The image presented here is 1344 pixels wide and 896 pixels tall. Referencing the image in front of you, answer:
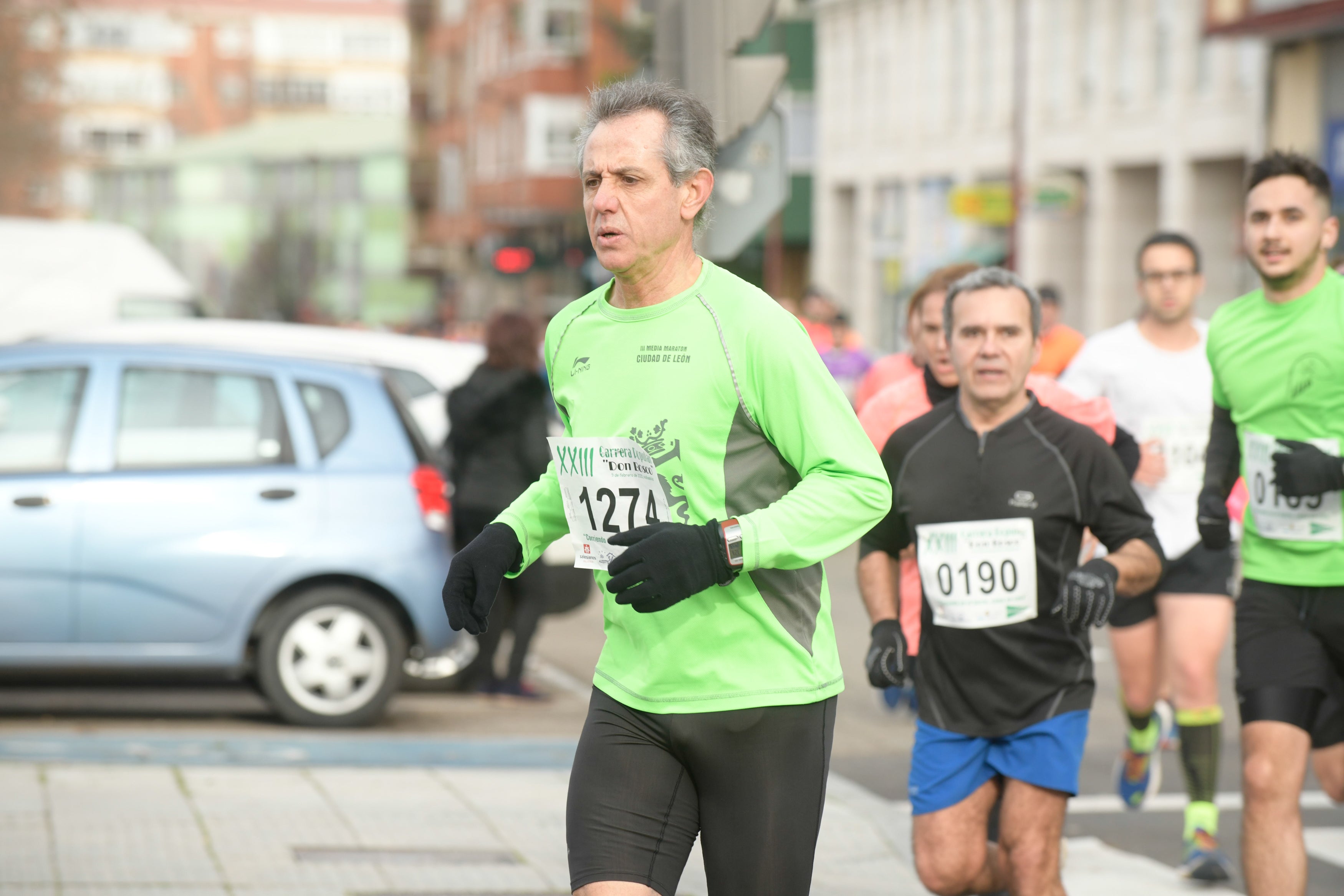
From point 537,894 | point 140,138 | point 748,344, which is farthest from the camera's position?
point 140,138

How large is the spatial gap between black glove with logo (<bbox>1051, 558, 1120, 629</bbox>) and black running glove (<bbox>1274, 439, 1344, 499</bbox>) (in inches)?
31.8

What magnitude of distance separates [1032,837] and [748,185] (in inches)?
124

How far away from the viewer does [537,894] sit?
6.35 m

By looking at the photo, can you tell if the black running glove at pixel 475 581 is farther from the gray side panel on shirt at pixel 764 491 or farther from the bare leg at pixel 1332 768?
the bare leg at pixel 1332 768

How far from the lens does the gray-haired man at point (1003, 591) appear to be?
527 centimetres

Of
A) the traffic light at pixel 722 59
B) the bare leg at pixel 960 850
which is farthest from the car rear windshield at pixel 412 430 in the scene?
Result: the bare leg at pixel 960 850

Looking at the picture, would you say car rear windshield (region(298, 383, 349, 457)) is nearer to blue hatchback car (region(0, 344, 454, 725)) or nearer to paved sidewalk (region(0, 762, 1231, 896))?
blue hatchback car (region(0, 344, 454, 725))

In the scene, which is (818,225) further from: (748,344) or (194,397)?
(748,344)

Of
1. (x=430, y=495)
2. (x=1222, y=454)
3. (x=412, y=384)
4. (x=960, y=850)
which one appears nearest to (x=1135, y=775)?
(x=1222, y=454)

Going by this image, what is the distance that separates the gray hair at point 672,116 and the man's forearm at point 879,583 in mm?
1892

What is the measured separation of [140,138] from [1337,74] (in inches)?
4786

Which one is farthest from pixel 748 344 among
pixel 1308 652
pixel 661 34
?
pixel 661 34

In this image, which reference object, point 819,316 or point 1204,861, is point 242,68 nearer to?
point 819,316

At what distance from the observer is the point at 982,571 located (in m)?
5.26
